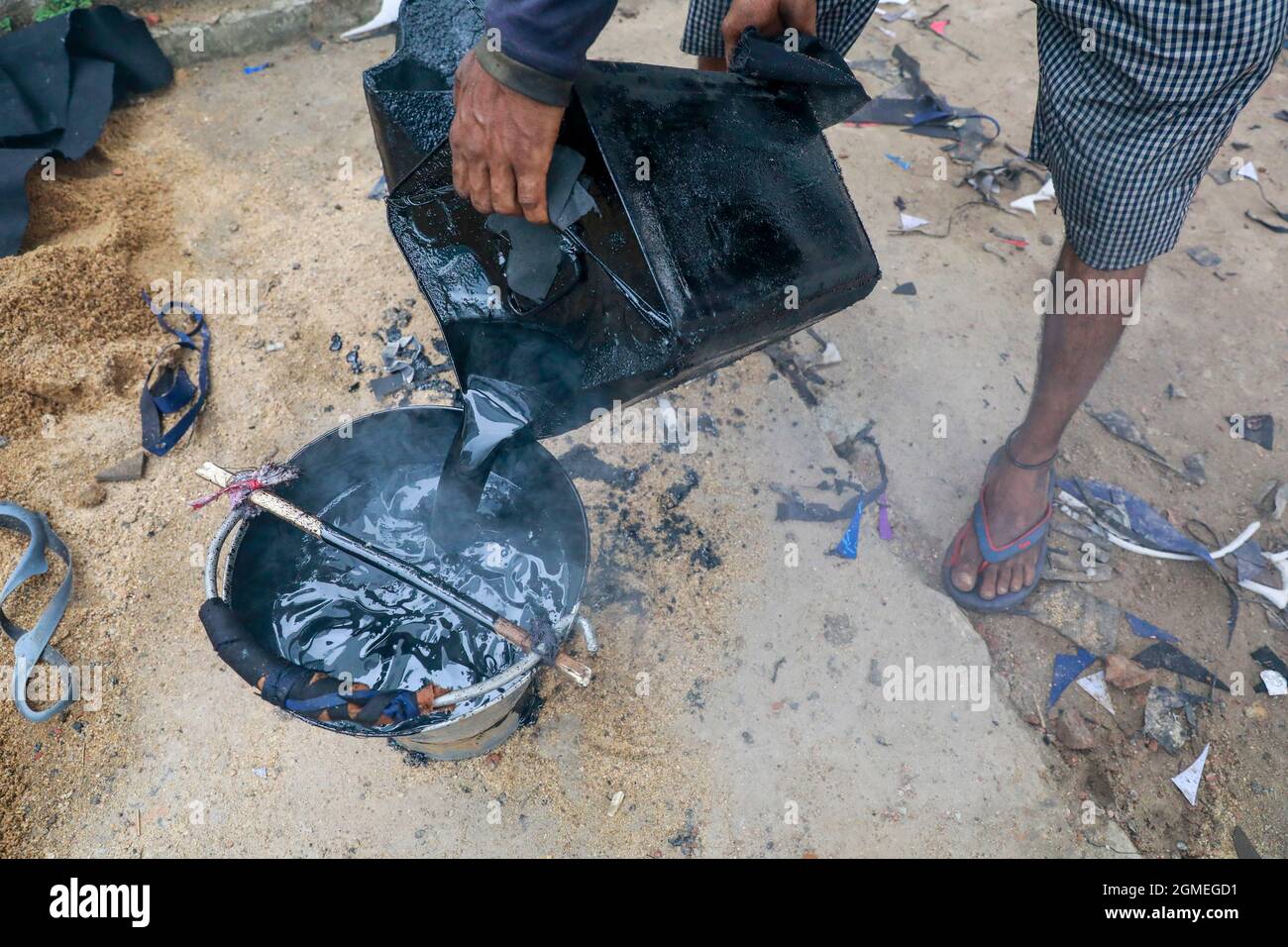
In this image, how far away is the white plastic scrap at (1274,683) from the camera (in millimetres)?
2578

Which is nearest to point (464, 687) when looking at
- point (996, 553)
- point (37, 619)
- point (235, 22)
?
point (37, 619)

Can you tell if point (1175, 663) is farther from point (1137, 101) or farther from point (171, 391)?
point (171, 391)

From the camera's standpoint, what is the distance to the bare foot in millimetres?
2688

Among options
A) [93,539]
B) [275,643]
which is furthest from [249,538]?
[93,539]

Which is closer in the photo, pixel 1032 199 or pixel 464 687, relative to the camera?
pixel 464 687

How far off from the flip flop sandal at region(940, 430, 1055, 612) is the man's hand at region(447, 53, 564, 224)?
201 cm

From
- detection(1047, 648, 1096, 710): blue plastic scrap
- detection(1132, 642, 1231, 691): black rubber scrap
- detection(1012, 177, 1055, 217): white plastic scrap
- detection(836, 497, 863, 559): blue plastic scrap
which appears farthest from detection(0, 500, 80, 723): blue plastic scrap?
detection(1012, 177, 1055, 217): white plastic scrap

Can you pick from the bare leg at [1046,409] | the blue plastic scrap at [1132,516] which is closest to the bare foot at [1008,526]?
the bare leg at [1046,409]

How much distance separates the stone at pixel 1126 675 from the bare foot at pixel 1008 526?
1.27ft

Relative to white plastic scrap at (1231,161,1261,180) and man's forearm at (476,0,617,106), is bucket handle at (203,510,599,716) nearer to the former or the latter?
man's forearm at (476,0,617,106)

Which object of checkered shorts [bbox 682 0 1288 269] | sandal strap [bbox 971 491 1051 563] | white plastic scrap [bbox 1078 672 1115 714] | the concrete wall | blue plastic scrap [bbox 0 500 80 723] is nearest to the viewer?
checkered shorts [bbox 682 0 1288 269]

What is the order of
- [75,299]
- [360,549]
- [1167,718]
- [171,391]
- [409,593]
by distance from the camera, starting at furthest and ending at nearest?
[75,299] < [171,391] < [1167,718] < [409,593] < [360,549]

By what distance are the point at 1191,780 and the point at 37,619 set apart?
3.84 m

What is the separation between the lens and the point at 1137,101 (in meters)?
1.84
